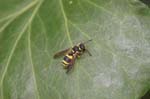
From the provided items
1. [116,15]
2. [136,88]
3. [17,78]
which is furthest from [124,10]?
[17,78]

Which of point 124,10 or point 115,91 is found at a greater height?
point 124,10

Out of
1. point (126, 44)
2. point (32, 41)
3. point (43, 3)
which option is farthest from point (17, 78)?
point (126, 44)

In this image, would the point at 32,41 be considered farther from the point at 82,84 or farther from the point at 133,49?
the point at 133,49

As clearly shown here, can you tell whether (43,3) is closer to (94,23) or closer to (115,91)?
(94,23)

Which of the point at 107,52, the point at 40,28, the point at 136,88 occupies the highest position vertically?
the point at 40,28

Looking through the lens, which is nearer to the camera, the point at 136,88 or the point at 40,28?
the point at 136,88

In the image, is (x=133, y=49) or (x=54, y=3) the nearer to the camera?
(x=133, y=49)
